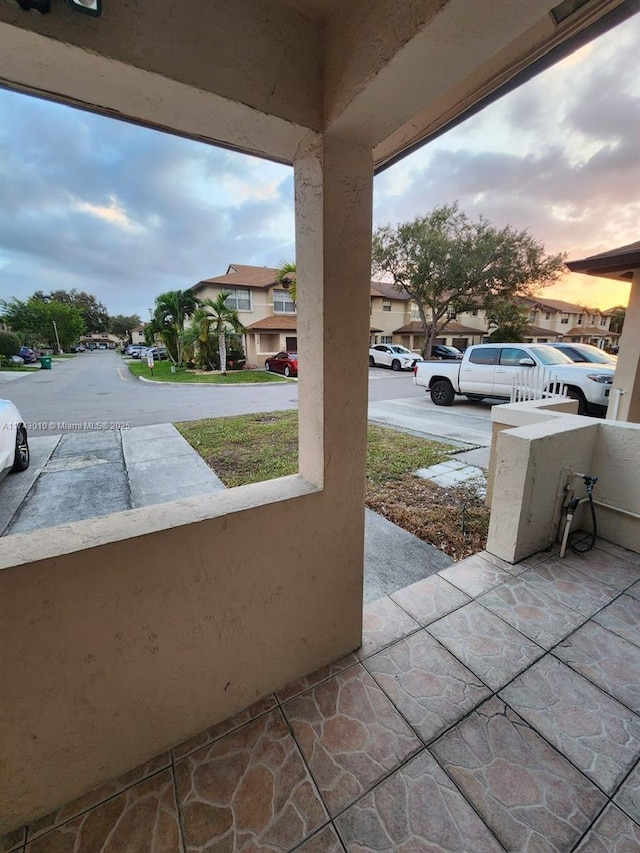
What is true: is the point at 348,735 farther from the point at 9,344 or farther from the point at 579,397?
the point at 579,397

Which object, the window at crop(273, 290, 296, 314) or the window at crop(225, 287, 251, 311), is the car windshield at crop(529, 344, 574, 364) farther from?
the window at crop(225, 287, 251, 311)

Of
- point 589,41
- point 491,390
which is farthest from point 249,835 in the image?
point 491,390

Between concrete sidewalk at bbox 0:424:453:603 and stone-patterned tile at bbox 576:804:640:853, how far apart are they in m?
1.22

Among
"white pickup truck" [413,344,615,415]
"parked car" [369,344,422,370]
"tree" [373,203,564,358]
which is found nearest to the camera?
"white pickup truck" [413,344,615,415]

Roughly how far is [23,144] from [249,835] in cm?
240

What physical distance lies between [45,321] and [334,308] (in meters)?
1.73

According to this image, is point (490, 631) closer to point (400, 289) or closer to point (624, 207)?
point (624, 207)

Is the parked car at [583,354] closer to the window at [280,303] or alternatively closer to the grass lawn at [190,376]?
the window at [280,303]

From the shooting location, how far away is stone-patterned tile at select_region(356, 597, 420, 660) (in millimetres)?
1755

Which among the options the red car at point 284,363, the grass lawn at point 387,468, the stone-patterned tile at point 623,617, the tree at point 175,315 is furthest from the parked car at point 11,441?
the red car at point 284,363

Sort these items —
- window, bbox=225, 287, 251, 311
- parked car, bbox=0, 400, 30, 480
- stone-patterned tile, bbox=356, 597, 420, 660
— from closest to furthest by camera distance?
stone-patterned tile, bbox=356, 597, 420, 660 < parked car, bbox=0, 400, 30, 480 < window, bbox=225, 287, 251, 311

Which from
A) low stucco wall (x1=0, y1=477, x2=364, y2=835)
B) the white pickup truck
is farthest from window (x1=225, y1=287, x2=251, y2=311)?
low stucco wall (x1=0, y1=477, x2=364, y2=835)

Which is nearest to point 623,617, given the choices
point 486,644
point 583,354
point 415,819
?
point 486,644

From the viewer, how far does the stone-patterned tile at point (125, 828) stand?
104 cm
